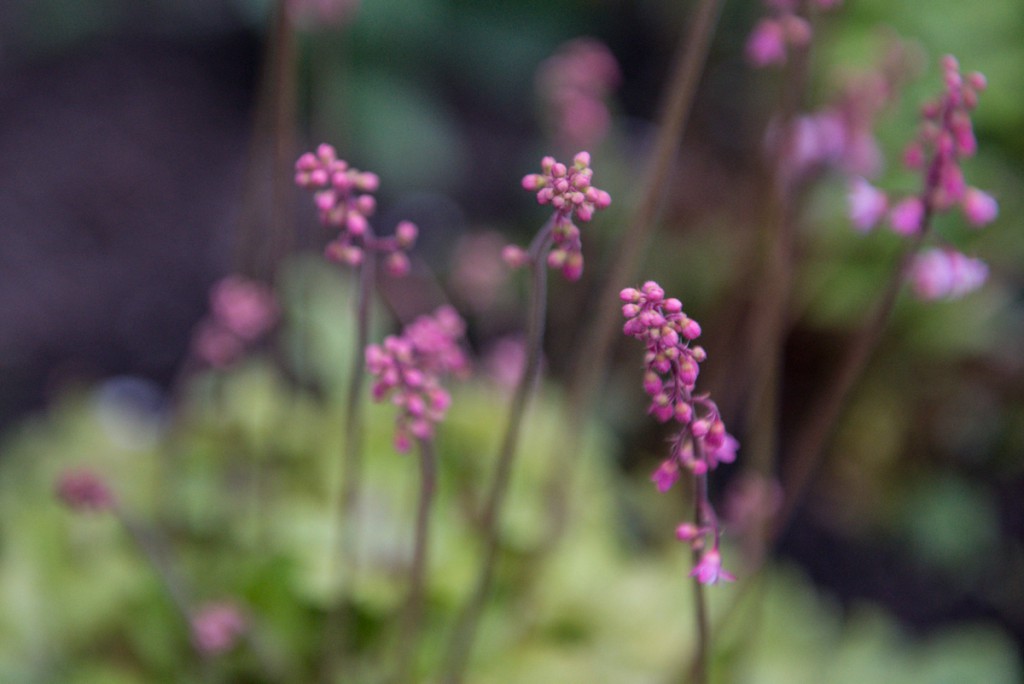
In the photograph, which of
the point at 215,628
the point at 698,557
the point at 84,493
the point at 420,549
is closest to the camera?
the point at 698,557

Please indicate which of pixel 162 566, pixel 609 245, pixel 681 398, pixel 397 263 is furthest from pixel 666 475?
pixel 609 245

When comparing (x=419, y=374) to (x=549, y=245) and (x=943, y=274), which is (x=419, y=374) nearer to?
(x=549, y=245)

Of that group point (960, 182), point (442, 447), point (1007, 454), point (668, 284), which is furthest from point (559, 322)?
point (960, 182)

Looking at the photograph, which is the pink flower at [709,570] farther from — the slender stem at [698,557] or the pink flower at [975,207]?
the pink flower at [975,207]

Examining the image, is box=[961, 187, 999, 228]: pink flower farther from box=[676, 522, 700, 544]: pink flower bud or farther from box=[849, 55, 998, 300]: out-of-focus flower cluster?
box=[676, 522, 700, 544]: pink flower bud

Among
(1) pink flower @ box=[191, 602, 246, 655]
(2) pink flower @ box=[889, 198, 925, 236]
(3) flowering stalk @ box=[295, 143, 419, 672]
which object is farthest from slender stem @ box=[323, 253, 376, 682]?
(2) pink flower @ box=[889, 198, 925, 236]
